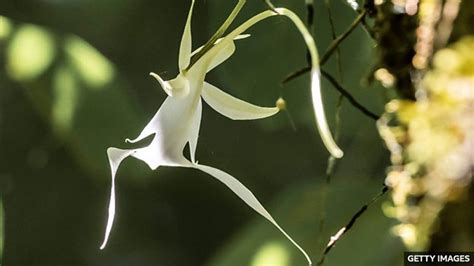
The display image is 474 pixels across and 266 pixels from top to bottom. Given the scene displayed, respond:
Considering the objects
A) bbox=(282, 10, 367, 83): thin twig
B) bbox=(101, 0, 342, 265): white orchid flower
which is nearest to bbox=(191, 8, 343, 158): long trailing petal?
bbox=(101, 0, 342, 265): white orchid flower

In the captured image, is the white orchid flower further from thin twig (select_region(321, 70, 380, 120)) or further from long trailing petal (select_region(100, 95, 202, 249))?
thin twig (select_region(321, 70, 380, 120))

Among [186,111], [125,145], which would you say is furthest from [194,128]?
[125,145]

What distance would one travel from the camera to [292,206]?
30.2 inches

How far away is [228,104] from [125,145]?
177 mm

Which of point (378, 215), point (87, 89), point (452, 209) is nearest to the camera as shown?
point (452, 209)

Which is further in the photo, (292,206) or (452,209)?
(292,206)

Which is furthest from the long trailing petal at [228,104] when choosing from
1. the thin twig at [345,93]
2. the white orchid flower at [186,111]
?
the thin twig at [345,93]

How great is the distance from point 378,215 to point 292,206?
0.10 m

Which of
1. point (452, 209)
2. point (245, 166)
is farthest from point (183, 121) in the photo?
point (452, 209)

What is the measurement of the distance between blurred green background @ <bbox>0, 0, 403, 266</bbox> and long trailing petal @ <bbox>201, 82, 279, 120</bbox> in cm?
6

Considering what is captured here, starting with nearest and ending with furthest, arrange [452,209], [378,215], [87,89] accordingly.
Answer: [452,209]
[378,215]
[87,89]

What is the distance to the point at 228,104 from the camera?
0.69 meters

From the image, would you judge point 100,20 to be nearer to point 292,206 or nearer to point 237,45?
point 237,45

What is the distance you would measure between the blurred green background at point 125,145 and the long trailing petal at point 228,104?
65 millimetres
